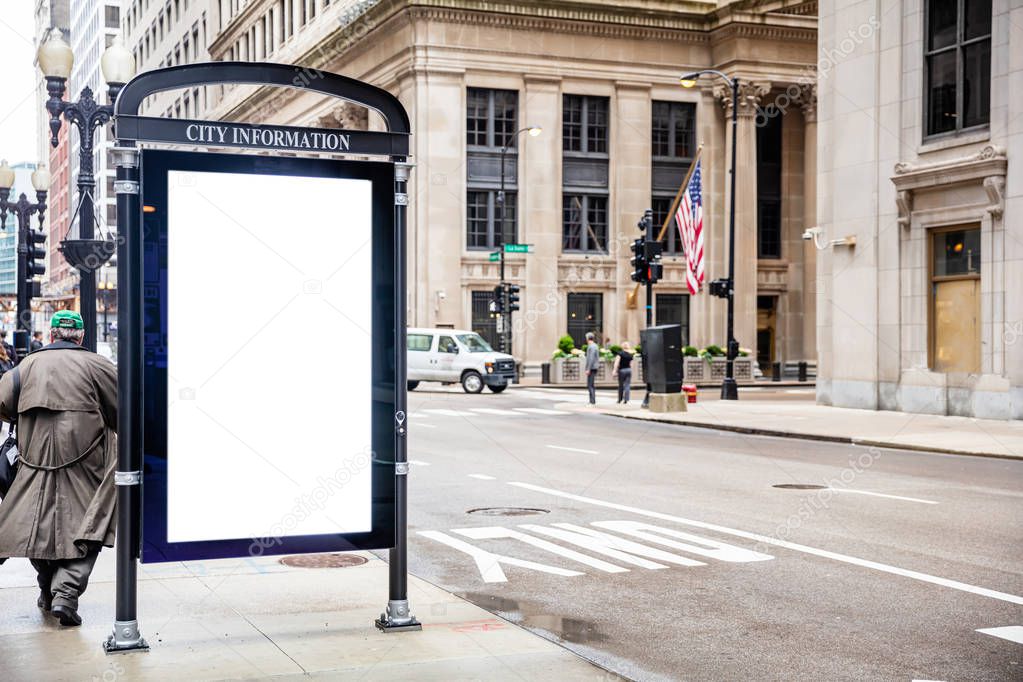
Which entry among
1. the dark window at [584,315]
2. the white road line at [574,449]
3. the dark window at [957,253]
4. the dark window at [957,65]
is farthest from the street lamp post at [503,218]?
the white road line at [574,449]

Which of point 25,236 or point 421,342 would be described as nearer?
point 25,236

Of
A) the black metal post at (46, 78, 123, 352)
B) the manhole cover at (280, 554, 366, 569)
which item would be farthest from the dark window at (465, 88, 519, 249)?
the manhole cover at (280, 554, 366, 569)

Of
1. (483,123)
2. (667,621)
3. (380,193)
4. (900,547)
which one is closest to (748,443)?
(900,547)

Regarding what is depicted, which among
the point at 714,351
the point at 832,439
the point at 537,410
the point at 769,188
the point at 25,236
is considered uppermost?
the point at 769,188

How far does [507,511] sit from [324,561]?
11.1 feet

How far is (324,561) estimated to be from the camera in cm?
945

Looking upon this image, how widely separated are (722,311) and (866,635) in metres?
50.4

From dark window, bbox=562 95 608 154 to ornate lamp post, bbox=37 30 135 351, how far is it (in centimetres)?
3888

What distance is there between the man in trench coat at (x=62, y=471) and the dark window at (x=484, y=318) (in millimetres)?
45908

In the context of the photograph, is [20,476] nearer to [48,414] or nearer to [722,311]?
[48,414]

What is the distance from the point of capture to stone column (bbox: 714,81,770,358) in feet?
185

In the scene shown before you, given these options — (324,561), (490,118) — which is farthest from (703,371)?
(324,561)

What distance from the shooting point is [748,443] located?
2173 centimetres

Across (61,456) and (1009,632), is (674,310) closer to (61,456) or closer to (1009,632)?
(1009,632)
